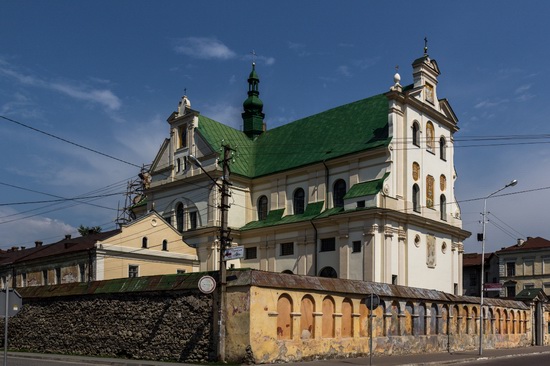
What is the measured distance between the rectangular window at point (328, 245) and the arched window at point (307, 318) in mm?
20865

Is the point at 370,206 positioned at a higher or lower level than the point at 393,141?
lower

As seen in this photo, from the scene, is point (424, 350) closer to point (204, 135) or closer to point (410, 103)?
point (410, 103)

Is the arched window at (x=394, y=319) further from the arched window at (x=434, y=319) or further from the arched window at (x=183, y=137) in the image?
the arched window at (x=183, y=137)

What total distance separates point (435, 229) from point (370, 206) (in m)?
7.38

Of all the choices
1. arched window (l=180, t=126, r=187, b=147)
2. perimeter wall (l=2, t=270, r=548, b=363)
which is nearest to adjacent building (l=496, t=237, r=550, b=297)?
arched window (l=180, t=126, r=187, b=147)

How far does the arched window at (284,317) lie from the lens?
24.2 meters

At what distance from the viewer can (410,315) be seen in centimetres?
3144

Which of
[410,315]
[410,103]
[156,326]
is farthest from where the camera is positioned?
[410,103]

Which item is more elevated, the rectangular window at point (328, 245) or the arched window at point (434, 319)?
the rectangular window at point (328, 245)

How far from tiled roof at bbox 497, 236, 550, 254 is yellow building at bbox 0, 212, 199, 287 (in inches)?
1877

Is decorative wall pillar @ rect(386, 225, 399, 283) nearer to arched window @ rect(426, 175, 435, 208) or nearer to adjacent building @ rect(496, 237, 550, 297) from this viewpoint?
arched window @ rect(426, 175, 435, 208)

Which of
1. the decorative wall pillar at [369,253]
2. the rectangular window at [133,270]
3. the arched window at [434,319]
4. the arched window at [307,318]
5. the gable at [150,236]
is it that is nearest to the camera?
the arched window at [307,318]

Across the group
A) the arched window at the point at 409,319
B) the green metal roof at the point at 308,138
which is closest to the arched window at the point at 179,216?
the green metal roof at the point at 308,138

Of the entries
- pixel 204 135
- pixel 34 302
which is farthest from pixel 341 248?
pixel 34 302
